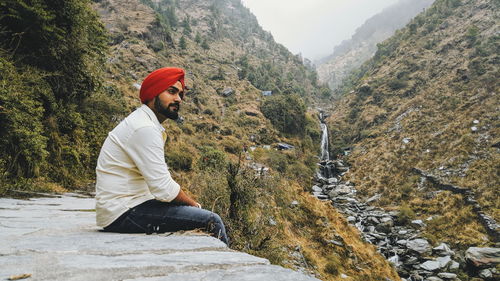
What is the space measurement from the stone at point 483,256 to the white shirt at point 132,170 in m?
16.9

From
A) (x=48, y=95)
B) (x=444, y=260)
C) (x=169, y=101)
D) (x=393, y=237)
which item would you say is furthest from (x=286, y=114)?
(x=169, y=101)

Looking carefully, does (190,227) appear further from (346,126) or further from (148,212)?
(346,126)

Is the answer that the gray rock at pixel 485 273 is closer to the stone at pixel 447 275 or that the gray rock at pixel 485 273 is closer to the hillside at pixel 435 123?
the stone at pixel 447 275

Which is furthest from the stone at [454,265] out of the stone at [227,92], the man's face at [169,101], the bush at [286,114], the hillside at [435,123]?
the stone at [227,92]

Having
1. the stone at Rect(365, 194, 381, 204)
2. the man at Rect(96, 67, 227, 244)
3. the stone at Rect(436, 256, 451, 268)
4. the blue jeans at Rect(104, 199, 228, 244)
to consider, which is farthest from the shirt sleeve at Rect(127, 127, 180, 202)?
the stone at Rect(365, 194, 381, 204)

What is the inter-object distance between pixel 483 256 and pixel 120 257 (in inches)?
707

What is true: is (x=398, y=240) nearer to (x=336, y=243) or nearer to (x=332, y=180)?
(x=336, y=243)

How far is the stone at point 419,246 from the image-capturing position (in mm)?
15180

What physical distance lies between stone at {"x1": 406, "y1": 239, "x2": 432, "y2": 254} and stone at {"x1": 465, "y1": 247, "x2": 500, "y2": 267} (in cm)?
178

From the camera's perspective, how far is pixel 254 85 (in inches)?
2122

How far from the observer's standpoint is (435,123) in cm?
3081

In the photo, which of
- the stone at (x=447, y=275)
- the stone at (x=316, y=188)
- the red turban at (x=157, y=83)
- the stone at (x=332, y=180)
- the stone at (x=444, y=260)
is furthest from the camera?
the stone at (x=332, y=180)

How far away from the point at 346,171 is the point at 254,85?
27.9m

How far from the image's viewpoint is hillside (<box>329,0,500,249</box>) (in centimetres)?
2022
